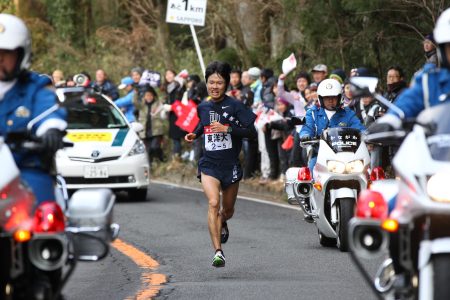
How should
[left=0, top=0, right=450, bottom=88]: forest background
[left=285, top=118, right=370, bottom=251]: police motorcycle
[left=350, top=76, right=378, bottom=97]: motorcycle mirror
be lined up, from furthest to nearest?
[left=0, top=0, right=450, bottom=88]: forest background, [left=285, top=118, right=370, bottom=251]: police motorcycle, [left=350, top=76, right=378, bottom=97]: motorcycle mirror

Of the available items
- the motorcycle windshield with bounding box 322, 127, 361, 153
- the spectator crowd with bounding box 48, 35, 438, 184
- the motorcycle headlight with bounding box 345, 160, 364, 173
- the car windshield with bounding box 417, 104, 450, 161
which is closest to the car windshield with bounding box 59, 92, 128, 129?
the spectator crowd with bounding box 48, 35, 438, 184

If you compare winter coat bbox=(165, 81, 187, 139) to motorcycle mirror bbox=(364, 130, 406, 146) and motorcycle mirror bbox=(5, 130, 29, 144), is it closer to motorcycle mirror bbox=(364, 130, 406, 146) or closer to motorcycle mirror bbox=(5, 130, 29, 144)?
motorcycle mirror bbox=(364, 130, 406, 146)

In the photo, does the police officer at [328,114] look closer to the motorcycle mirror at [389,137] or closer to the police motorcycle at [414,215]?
the motorcycle mirror at [389,137]

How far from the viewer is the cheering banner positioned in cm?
2511

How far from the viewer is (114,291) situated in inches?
444

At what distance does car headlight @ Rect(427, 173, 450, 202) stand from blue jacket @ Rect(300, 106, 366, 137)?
782 cm

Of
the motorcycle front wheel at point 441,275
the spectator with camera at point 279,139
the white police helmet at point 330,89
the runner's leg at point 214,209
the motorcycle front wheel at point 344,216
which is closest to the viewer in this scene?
the motorcycle front wheel at point 441,275

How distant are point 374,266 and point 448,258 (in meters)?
5.74

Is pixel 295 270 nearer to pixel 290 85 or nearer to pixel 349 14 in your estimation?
pixel 349 14

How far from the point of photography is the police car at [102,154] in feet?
66.5

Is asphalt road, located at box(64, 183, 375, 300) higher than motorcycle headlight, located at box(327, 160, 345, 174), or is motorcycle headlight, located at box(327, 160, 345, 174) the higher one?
motorcycle headlight, located at box(327, 160, 345, 174)

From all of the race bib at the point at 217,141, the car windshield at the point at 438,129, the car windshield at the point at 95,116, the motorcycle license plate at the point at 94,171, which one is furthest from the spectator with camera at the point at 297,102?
the car windshield at the point at 438,129

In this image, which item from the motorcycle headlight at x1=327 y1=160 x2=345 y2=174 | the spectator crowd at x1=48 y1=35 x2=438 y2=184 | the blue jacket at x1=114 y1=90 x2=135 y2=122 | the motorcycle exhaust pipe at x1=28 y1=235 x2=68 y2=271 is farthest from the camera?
the blue jacket at x1=114 y1=90 x2=135 y2=122

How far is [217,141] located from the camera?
1314 centimetres
